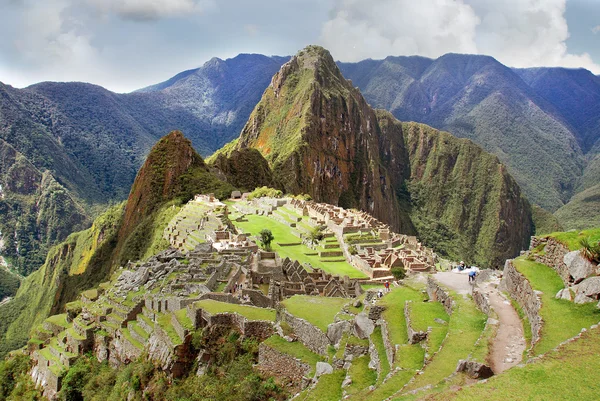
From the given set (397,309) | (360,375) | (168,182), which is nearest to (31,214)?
(168,182)

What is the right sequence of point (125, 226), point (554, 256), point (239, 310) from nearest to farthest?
point (554, 256) < point (239, 310) < point (125, 226)

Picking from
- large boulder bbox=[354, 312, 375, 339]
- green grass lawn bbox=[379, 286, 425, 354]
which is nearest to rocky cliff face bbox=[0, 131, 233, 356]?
green grass lawn bbox=[379, 286, 425, 354]

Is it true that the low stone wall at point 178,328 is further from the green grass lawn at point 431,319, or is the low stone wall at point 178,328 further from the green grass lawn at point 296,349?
the green grass lawn at point 431,319

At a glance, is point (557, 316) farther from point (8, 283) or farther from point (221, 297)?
point (8, 283)

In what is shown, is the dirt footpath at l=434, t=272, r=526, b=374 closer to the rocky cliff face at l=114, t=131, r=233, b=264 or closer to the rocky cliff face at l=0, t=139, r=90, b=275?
the rocky cliff face at l=114, t=131, r=233, b=264

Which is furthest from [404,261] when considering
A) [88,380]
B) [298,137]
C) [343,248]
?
[298,137]

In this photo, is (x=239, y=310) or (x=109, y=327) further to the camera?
(x=109, y=327)
